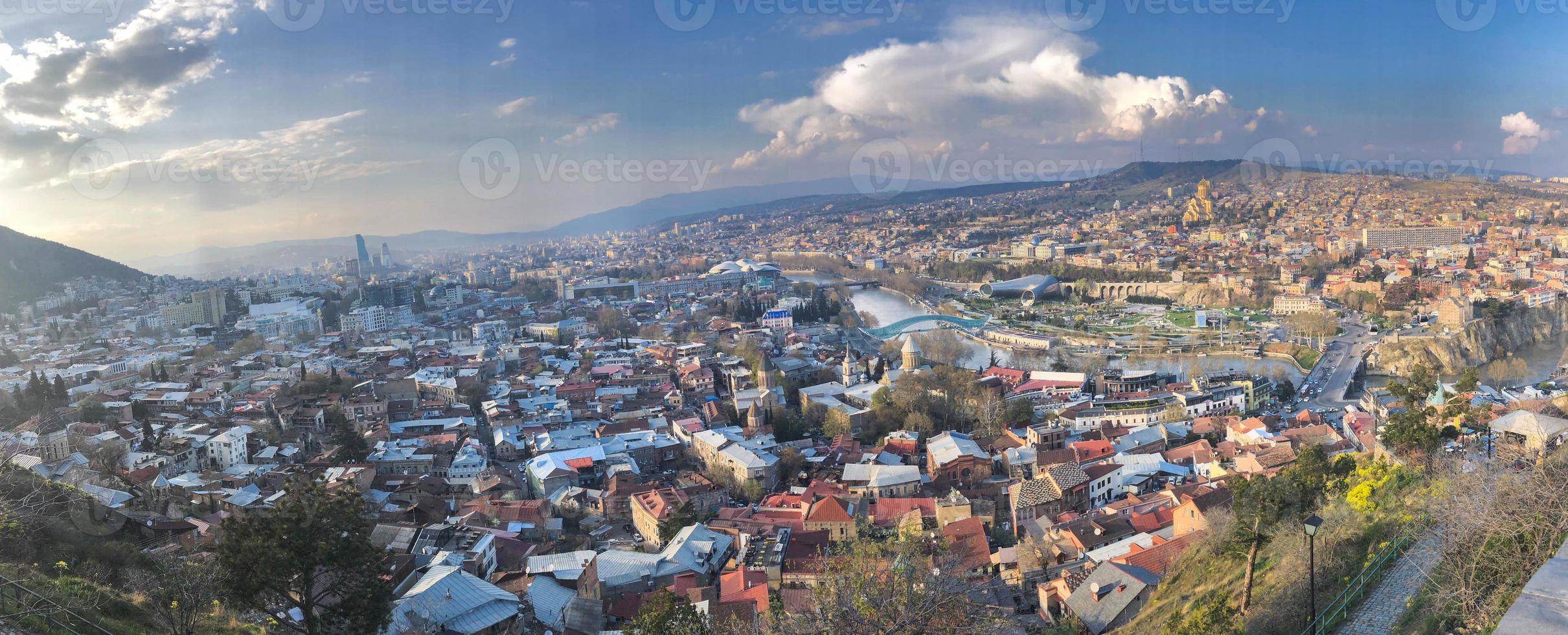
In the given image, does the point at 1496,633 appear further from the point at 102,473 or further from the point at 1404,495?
the point at 102,473

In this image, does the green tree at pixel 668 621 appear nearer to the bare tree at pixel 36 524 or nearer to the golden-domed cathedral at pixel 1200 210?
the bare tree at pixel 36 524

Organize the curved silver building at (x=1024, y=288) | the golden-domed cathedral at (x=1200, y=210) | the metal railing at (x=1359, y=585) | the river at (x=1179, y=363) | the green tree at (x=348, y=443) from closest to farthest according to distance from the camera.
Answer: the metal railing at (x=1359, y=585), the green tree at (x=348, y=443), the river at (x=1179, y=363), the curved silver building at (x=1024, y=288), the golden-domed cathedral at (x=1200, y=210)

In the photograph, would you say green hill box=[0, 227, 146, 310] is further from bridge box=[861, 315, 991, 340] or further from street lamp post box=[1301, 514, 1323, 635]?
street lamp post box=[1301, 514, 1323, 635]

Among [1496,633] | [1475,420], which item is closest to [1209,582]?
[1475,420]

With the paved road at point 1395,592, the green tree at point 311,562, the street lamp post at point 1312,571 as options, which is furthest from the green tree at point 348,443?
the paved road at point 1395,592

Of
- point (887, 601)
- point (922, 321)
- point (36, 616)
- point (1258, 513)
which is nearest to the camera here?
point (887, 601)

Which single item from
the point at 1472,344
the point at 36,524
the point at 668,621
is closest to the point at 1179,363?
the point at 1472,344

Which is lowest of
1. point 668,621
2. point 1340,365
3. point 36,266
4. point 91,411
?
point 1340,365

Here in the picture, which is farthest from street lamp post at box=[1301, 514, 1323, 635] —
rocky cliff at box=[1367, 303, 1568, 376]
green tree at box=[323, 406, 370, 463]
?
rocky cliff at box=[1367, 303, 1568, 376]

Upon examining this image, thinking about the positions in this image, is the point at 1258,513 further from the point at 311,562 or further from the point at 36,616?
the point at 36,616
